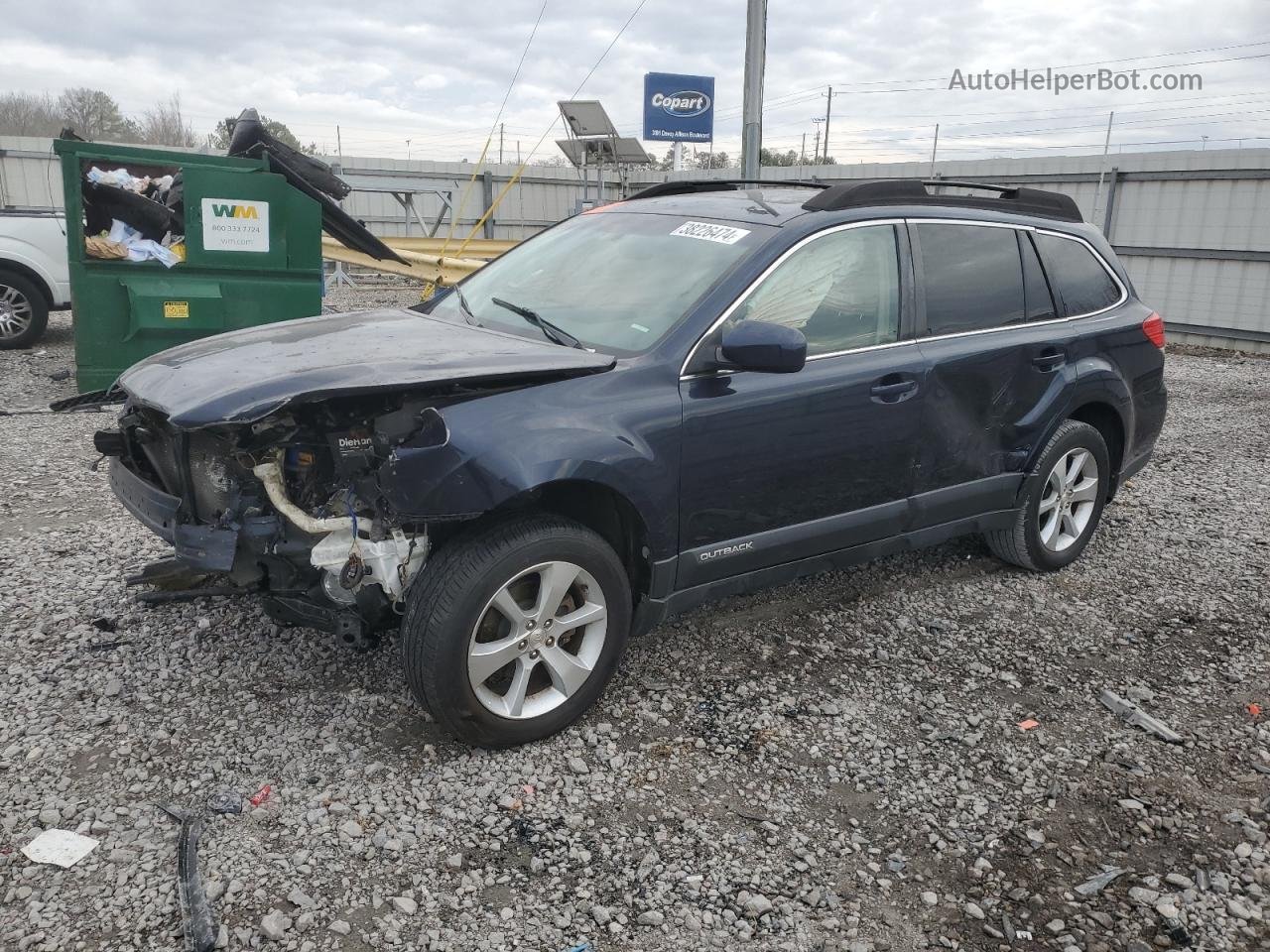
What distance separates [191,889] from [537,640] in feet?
3.91

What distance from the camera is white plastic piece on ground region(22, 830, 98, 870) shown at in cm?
260

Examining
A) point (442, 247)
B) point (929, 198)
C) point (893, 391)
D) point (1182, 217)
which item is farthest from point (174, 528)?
point (1182, 217)

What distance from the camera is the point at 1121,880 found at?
270cm

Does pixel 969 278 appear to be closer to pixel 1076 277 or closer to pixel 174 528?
pixel 1076 277

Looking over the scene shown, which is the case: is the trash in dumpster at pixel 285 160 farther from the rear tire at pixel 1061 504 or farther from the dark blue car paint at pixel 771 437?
the rear tire at pixel 1061 504

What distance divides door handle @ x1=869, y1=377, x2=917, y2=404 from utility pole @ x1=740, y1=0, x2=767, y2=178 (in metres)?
6.60

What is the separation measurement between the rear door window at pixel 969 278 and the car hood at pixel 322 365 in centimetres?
164

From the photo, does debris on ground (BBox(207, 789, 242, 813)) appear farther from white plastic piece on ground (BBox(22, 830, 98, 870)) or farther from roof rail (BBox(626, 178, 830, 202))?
roof rail (BBox(626, 178, 830, 202))

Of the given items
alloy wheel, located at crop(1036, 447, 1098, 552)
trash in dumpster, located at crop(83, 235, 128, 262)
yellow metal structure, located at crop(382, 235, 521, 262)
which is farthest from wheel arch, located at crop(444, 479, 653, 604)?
yellow metal structure, located at crop(382, 235, 521, 262)

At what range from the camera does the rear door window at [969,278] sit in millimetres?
4070

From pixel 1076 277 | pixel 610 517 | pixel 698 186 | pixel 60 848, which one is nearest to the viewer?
pixel 60 848

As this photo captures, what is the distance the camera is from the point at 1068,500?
16.0 feet

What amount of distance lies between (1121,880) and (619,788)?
1489 mm

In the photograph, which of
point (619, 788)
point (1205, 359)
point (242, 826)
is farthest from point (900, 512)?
point (1205, 359)
